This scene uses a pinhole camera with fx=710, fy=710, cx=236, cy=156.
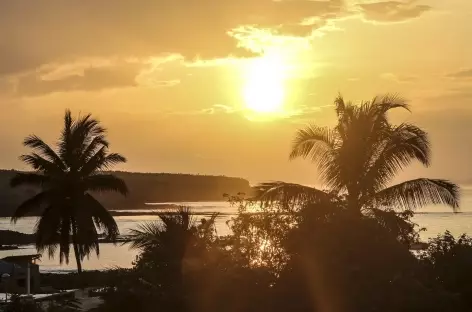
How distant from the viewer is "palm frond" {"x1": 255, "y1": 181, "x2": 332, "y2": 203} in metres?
22.3

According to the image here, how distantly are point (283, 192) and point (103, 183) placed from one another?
1456 centimetres

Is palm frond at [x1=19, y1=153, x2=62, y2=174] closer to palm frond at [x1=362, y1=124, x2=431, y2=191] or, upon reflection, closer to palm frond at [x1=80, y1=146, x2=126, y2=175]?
palm frond at [x1=80, y1=146, x2=126, y2=175]

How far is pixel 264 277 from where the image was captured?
16.2 metres

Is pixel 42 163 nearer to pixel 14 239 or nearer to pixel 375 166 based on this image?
pixel 375 166

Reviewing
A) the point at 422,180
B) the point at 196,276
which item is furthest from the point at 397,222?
the point at 196,276

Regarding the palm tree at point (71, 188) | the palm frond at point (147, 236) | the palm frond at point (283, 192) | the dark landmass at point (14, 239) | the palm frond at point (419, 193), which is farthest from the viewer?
the dark landmass at point (14, 239)

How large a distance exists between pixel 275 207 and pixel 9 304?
753 cm

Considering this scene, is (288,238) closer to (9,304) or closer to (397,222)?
(397,222)

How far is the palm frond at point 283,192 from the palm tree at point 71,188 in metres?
13.5

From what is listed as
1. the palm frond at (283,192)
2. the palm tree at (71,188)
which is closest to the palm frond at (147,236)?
the palm frond at (283,192)

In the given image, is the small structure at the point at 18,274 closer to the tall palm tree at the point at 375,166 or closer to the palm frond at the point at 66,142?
the palm frond at the point at 66,142

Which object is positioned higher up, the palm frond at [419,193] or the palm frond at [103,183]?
the palm frond at [103,183]

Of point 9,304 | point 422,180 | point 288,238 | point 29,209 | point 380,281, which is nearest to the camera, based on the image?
point 380,281

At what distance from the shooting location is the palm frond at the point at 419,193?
74.2ft
